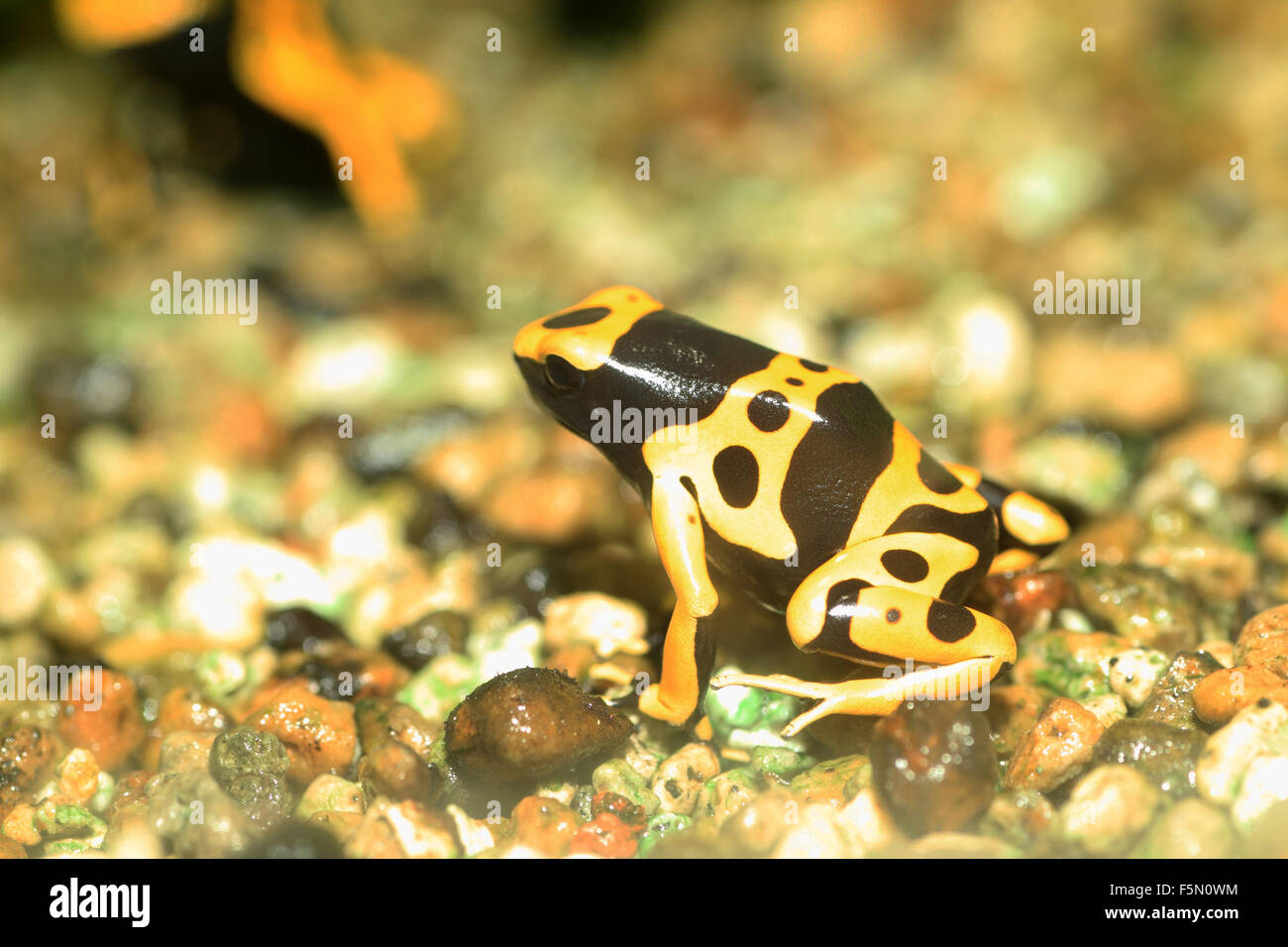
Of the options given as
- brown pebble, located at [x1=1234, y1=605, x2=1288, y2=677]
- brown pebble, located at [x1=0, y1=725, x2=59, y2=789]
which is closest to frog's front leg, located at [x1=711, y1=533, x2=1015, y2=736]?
brown pebble, located at [x1=1234, y1=605, x2=1288, y2=677]

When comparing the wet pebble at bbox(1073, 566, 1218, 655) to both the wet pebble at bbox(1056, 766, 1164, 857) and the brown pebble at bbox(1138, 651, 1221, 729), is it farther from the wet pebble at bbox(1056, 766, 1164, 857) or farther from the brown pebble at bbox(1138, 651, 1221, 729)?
the wet pebble at bbox(1056, 766, 1164, 857)

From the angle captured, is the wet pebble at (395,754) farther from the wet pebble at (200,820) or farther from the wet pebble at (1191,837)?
the wet pebble at (1191,837)

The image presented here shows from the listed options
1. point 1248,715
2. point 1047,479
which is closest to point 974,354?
point 1047,479

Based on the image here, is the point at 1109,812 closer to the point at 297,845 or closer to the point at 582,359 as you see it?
the point at 582,359

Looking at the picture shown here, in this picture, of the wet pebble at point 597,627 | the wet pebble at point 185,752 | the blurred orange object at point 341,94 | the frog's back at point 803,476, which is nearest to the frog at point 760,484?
the frog's back at point 803,476

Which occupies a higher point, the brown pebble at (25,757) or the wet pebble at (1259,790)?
the wet pebble at (1259,790)
